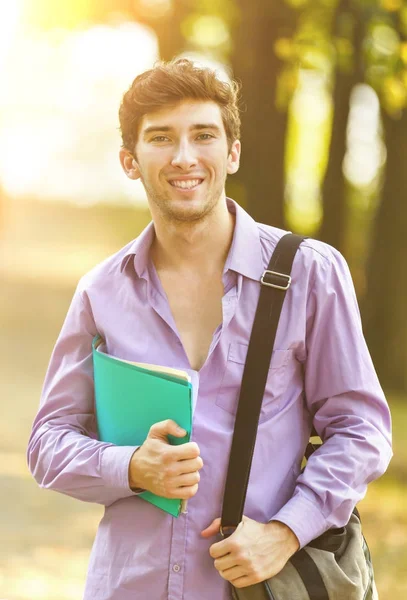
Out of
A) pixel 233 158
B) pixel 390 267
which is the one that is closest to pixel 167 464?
pixel 233 158

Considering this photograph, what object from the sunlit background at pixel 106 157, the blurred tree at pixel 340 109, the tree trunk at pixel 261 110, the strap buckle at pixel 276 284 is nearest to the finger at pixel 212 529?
the strap buckle at pixel 276 284

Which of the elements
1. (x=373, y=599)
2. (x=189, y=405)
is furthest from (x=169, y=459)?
(x=373, y=599)

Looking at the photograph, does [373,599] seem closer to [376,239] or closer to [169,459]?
[169,459]

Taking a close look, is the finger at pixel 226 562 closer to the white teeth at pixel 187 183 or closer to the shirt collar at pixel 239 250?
the shirt collar at pixel 239 250

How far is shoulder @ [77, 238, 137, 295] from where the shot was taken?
8.29ft

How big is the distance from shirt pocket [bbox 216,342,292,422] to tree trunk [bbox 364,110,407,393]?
8100 mm

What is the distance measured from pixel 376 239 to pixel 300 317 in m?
8.30

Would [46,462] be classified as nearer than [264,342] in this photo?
No

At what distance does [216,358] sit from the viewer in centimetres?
235

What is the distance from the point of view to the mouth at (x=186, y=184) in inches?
97.1

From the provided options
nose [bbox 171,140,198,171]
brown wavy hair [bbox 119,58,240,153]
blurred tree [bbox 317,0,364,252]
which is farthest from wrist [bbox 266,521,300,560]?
blurred tree [bbox 317,0,364,252]

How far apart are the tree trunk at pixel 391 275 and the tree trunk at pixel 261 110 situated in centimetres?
155

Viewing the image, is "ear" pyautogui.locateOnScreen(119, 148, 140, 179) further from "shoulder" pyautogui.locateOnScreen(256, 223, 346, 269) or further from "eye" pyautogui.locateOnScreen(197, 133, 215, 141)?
"shoulder" pyautogui.locateOnScreen(256, 223, 346, 269)

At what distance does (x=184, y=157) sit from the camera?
2432 mm
